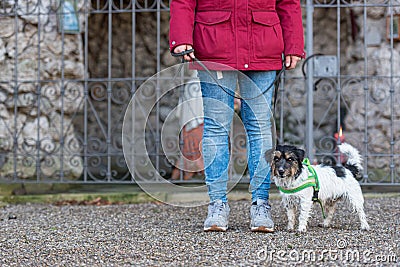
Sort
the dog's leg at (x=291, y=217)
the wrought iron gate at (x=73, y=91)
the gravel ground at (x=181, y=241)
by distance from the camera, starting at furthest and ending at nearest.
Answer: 1. the wrought iron gate at (x=73, y=91)
2. the dog's leg at (x=291, y=217)
3. the gravel ground at (x=181, y=241)

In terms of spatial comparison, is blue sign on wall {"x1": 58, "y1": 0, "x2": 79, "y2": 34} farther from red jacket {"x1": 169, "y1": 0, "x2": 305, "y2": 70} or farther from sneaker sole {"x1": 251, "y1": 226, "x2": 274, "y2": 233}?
sneaker sole {"x1": 251, "y1": 226, "x2": 274, "y2": 233}

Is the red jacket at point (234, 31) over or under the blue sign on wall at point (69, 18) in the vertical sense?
under

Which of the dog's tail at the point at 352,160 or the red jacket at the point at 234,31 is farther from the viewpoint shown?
the dog's tail at the point at 352,160

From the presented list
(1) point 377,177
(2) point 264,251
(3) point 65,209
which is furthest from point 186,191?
(2) point 264,251

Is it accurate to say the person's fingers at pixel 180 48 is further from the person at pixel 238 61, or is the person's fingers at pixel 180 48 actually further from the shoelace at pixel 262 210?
the shoelace at pixel 262 210

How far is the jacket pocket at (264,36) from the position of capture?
12.5ft

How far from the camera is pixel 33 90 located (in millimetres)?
6352

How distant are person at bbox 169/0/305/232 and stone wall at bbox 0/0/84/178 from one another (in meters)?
2.66

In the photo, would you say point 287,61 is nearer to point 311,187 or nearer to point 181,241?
point 311,187

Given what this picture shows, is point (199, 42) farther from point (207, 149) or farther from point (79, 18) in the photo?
point (79, 18)

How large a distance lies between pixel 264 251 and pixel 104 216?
6.50 ft

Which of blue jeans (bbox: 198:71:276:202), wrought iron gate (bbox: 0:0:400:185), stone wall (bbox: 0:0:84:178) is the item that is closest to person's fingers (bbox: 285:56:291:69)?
blue jeans (bbox: 198:71:276:202)

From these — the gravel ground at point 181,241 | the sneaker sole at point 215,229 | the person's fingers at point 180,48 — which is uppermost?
the person's fingers at point 180,48

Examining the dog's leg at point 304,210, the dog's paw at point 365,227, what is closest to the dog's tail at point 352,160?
the dog's paw at point 365,227
